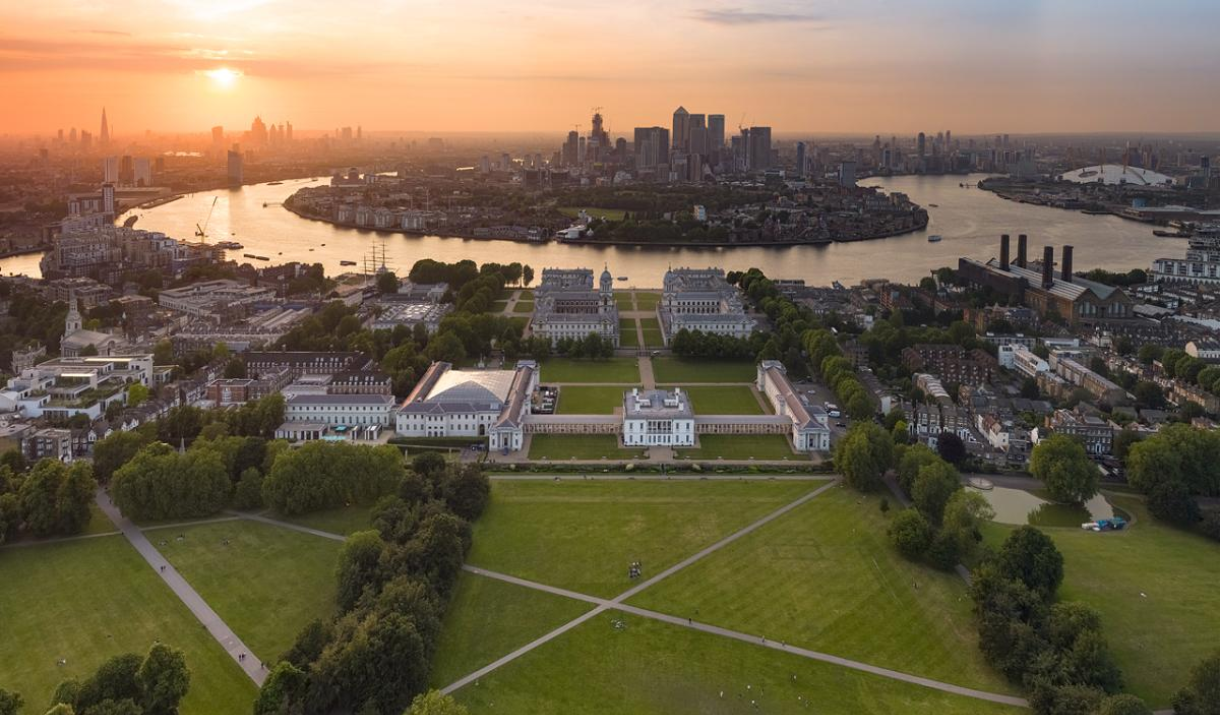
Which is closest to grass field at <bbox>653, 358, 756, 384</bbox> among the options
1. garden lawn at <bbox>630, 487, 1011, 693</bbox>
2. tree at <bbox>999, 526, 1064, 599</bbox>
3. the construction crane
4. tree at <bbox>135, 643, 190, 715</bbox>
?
garden lawn at <bbox>630, 487, 1011, 693</bbox>

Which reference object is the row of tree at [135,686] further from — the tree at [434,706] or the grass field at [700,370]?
the grass field at [700,370]

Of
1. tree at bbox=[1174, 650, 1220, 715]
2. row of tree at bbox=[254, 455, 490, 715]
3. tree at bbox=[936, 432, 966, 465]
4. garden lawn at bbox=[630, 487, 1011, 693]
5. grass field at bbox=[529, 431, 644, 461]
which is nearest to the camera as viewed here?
tree at bbox=[1174, 650, 1220, 715]

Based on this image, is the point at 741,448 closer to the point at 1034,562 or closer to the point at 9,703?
the point at 1034,562

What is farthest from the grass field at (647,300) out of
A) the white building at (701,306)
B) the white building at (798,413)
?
the white building at (798,413)

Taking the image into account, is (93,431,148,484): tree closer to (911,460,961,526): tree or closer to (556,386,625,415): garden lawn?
(556,386,625,415): garden lawn

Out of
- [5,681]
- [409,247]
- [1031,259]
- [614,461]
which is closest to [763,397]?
[614,461]

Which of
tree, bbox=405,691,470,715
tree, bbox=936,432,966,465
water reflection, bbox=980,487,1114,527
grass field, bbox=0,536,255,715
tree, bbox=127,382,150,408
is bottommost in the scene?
grass field, bbox=0,536,255,715

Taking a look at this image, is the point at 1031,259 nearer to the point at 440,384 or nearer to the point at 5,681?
the point at 440,384
